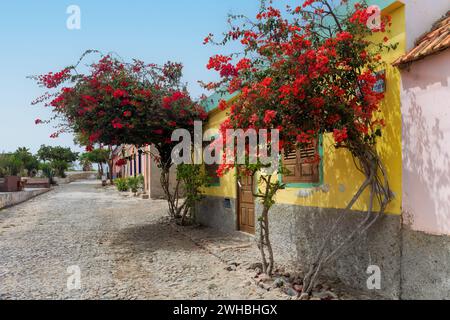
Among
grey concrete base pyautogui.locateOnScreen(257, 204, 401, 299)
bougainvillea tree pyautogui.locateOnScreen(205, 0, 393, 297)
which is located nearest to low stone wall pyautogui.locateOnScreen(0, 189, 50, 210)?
grey concrete base pyautogui.locateOnScreen(257, 204, 401, 299)

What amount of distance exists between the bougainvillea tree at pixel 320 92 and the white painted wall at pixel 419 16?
24 cm

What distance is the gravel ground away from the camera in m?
4.39

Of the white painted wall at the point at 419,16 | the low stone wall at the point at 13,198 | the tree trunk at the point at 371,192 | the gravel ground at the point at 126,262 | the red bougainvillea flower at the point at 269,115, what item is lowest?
the gravel ground at the point at 126,262

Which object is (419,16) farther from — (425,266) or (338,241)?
(338,241)

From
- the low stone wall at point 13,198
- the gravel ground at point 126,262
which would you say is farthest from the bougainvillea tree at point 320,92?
the low stone wall at point 13,198

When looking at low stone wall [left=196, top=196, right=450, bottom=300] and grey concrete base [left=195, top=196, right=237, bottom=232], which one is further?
grey concrete base [left=195, top=196, right=237, bottom=232]

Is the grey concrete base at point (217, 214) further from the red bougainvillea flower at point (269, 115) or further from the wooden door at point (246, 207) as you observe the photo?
Answer: the red bougainvillea flower at point (269, 115)

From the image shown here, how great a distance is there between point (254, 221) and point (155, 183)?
10.9m

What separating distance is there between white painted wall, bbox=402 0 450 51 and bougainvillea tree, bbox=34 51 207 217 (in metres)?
5.41

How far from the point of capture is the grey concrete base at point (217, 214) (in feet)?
26.5

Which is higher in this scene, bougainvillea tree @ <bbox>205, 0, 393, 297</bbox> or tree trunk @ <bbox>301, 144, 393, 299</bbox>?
bougainvillea tree @ <bbox>205, 0, 393, 297</bbox>

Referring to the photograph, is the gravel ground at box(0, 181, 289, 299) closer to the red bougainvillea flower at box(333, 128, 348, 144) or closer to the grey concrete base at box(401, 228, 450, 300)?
the grey concrete base at box(401, 228, 450, 300)
